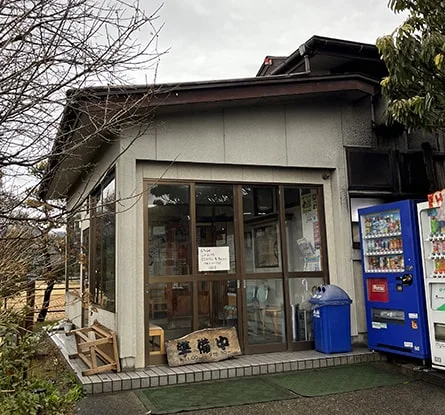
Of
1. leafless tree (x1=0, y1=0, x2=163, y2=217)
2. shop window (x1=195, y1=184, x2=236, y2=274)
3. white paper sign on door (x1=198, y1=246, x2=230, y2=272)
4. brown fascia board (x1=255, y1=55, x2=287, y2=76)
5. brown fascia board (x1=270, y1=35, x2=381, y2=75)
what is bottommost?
white paper sign on door (x1=198, y1=246, x2=230, y2=272)

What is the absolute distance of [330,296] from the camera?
6.27 metres

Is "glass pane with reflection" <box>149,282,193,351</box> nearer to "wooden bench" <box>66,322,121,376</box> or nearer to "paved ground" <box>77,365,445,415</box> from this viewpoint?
"wooden bench" <box>66,322,121,376</box>

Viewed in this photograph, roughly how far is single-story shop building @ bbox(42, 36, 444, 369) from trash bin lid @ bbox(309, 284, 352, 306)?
15.7 inches

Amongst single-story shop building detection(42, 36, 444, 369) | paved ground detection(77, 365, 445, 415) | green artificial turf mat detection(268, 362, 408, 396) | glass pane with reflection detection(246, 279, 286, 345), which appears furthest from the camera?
glass pane with reflection detection(246, 279, 286, 345)

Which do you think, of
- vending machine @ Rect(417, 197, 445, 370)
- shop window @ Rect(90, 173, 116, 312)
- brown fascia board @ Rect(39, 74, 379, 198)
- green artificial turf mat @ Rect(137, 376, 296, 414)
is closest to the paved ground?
green artificial turf mat @ Rect(137, 376, 296, 414)

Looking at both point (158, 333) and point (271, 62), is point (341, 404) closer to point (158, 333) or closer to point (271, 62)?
point (158, 333)

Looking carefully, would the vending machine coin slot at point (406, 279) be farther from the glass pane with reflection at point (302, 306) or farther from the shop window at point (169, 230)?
the shop window at point (169, 230)

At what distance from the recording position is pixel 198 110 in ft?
20.4

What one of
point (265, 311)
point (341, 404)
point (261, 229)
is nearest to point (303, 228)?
point (261, 229)

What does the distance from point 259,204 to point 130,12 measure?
387cm

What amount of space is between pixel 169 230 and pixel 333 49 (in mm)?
3835

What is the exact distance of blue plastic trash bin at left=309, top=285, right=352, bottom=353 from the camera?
625 cm

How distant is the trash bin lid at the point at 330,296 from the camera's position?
6247 mm

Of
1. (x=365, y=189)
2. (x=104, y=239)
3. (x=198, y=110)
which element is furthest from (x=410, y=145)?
(x=104, y=239)
